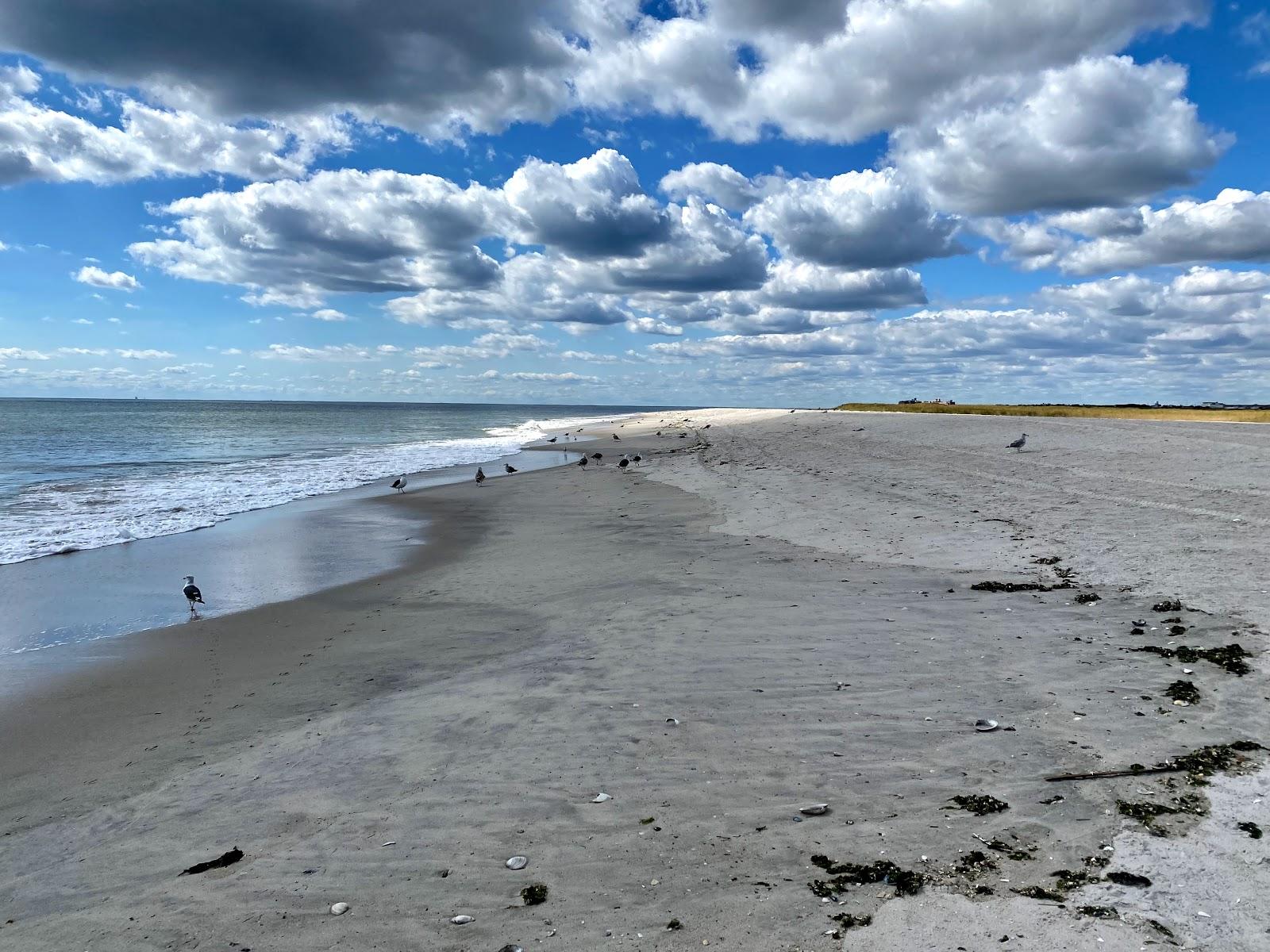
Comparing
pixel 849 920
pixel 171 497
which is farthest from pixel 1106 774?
pixel 171 497

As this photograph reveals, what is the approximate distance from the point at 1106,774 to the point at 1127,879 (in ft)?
3.97

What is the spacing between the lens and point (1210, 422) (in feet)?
117

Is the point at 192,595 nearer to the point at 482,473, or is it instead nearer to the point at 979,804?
the point at 979,804

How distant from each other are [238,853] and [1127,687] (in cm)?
713

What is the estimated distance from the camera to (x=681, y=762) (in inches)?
208

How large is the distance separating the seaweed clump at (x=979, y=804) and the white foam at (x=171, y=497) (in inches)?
706

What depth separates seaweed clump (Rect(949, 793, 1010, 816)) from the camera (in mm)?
4410

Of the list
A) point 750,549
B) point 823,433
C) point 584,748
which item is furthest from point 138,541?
point 823,433

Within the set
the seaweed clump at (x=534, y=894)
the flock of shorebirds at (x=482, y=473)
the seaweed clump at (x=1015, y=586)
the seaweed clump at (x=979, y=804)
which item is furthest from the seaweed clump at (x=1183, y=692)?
the flock of shorebirds at (x=482, y=473)

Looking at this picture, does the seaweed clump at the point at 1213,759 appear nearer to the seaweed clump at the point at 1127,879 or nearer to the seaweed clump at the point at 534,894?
the seaweed clump at the point at 1127,879

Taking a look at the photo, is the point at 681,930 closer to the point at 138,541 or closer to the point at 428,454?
the point at 138,541

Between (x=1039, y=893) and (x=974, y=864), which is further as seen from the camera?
(x=974, y=864)

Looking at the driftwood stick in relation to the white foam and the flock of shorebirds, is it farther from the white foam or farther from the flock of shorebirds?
the white foam

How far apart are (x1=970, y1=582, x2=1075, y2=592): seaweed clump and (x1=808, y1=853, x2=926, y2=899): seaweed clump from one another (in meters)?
6.47
